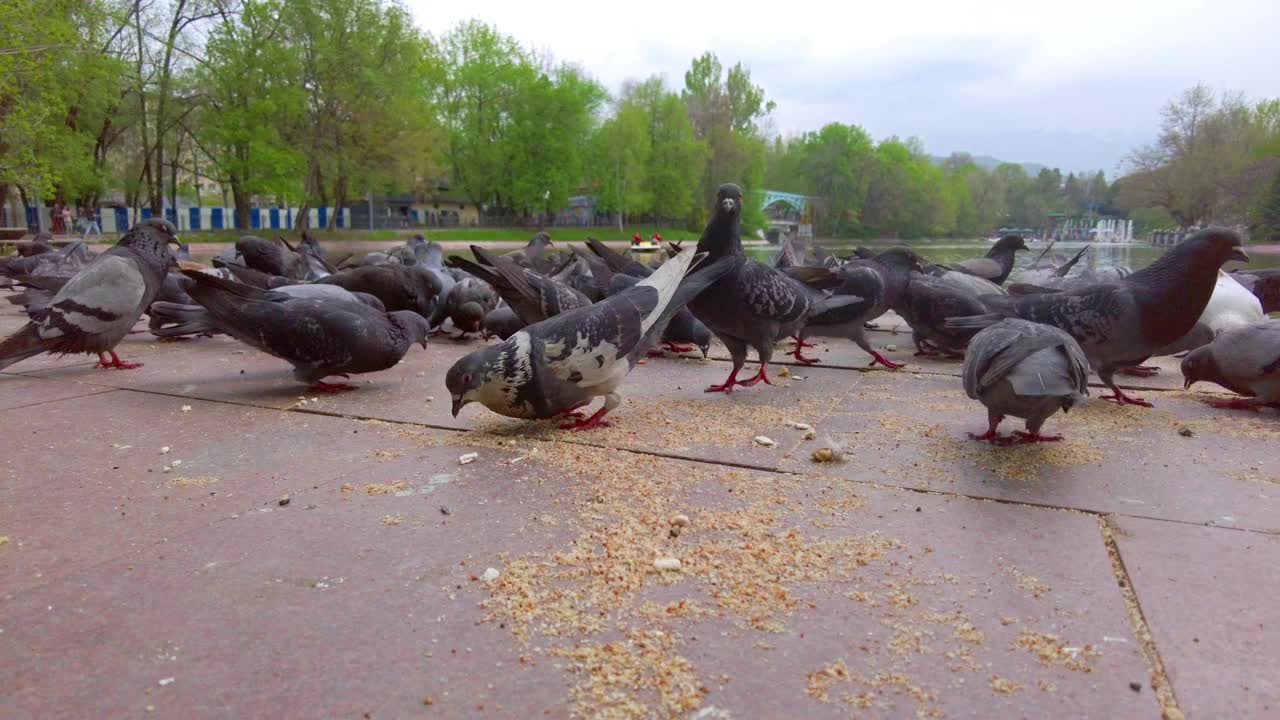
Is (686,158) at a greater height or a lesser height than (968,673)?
greater

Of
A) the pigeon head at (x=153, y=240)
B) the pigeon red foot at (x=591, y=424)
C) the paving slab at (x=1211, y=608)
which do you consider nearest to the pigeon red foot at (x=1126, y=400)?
the paving slab at (x=1211, y=608)

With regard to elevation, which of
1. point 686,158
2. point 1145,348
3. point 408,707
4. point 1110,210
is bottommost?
point 408,707

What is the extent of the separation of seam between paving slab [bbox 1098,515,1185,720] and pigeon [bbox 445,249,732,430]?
248 cm

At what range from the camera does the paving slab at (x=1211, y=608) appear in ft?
6.04

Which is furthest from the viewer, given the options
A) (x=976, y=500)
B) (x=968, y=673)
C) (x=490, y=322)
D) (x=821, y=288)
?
(x=490, y=322)

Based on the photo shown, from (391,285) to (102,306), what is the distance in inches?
111

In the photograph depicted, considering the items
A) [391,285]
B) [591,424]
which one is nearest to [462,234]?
[391,285]

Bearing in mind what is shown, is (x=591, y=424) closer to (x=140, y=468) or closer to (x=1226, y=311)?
(x=140, y=468)

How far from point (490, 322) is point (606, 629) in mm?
5482

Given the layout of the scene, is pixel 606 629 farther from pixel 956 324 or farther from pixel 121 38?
pixel 121 38

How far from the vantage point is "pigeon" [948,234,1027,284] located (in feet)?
32.3

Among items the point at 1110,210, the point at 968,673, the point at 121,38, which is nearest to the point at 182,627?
the point at 968,673

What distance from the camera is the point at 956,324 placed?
14.7 ft

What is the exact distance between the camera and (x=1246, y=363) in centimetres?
465
